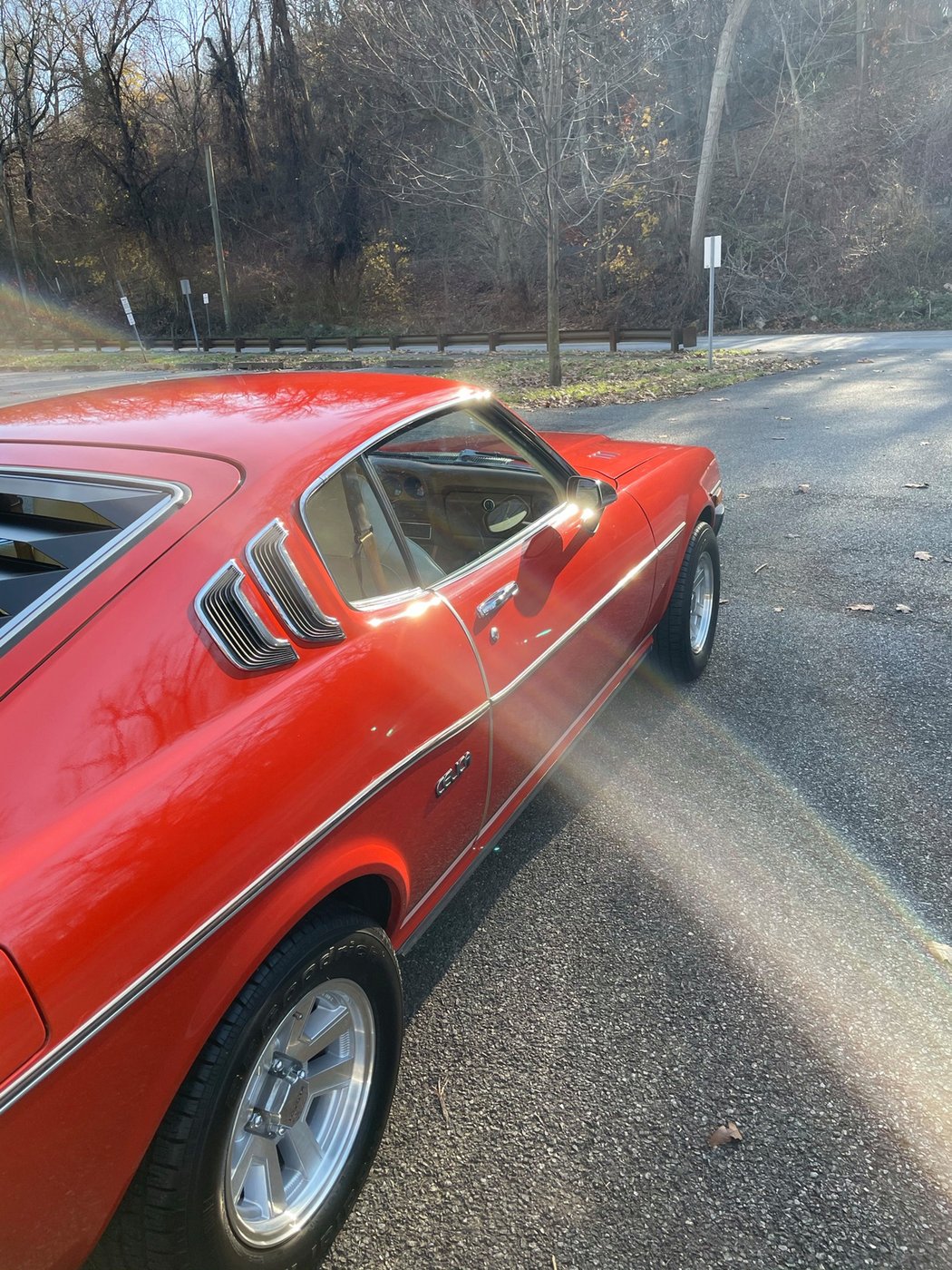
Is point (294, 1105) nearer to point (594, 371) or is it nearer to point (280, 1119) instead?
point (280, 1119)

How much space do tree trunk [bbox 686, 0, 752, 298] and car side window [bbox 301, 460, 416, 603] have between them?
81.4 feet

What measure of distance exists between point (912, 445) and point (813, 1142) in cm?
808

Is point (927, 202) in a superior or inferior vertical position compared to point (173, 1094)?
superior

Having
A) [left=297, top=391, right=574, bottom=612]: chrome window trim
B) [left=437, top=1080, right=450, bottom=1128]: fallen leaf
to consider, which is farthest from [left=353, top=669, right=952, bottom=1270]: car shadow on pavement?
[left=297, top=391, right=574, bottom=612]: chrome window trim

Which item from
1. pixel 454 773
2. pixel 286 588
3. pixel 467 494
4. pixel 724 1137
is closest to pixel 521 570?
pixel 454 773

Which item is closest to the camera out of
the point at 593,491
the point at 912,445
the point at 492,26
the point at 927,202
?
the point at 593,491

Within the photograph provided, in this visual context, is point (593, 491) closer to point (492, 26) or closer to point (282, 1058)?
point (282, 1058)

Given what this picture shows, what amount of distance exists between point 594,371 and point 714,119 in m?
11.4

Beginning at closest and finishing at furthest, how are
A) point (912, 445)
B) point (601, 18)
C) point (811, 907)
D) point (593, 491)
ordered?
point (811, 907) < point (593, 491) < point (912, 445) < point (601, 18)

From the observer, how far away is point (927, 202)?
2631cm

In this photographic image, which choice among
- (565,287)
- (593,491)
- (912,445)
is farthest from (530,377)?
(565,287)

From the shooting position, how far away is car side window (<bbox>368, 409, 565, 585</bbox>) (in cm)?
297

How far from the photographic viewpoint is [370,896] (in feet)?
6.20

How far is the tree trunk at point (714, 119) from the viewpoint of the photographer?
21.8 metres
